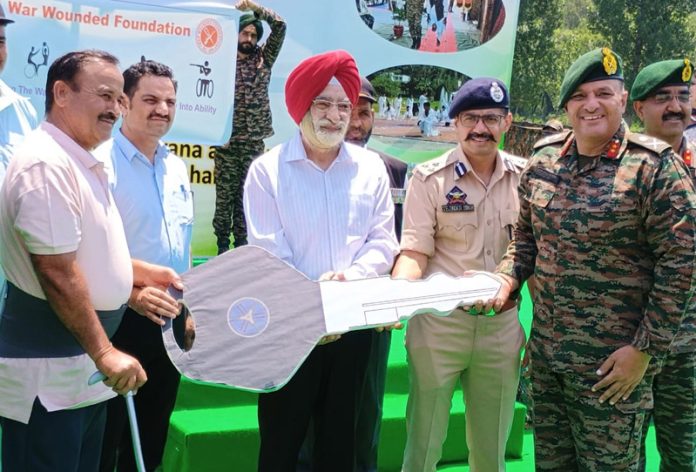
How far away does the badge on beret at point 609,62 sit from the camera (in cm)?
240

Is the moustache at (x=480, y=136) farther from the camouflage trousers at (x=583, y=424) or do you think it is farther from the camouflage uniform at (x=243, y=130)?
the camouflage uniform at (x=243, y=130)

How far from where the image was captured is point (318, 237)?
257 centimetres

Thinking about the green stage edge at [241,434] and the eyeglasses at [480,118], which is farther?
the green stage edge at [241,434]

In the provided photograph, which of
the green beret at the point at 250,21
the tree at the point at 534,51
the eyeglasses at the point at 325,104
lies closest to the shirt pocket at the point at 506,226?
the eyeglasses at the point at 325,104

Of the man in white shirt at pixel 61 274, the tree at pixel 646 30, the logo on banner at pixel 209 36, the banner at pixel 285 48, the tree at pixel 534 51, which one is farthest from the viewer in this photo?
the tree at pixel 534 51

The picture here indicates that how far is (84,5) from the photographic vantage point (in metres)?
4.86

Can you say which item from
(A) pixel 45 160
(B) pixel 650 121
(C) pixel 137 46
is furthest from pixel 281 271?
(C) pixel 137 46

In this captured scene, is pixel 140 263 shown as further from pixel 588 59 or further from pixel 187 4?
pixel 187 4

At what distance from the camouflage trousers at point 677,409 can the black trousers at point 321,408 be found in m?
1.11

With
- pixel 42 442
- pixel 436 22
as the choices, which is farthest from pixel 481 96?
pixel 436 22

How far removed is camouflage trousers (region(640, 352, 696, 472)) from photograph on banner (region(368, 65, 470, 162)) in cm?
401

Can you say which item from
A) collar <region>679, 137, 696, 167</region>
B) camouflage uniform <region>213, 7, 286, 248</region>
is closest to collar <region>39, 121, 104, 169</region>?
collar <region>679, 137, 696, 167</region>

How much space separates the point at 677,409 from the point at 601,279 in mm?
762

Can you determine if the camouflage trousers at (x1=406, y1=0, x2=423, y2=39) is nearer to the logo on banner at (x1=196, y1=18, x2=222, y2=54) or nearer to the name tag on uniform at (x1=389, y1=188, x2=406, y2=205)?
the logo on banner at (x1=196, y1=18, x2=222, y2=54)
